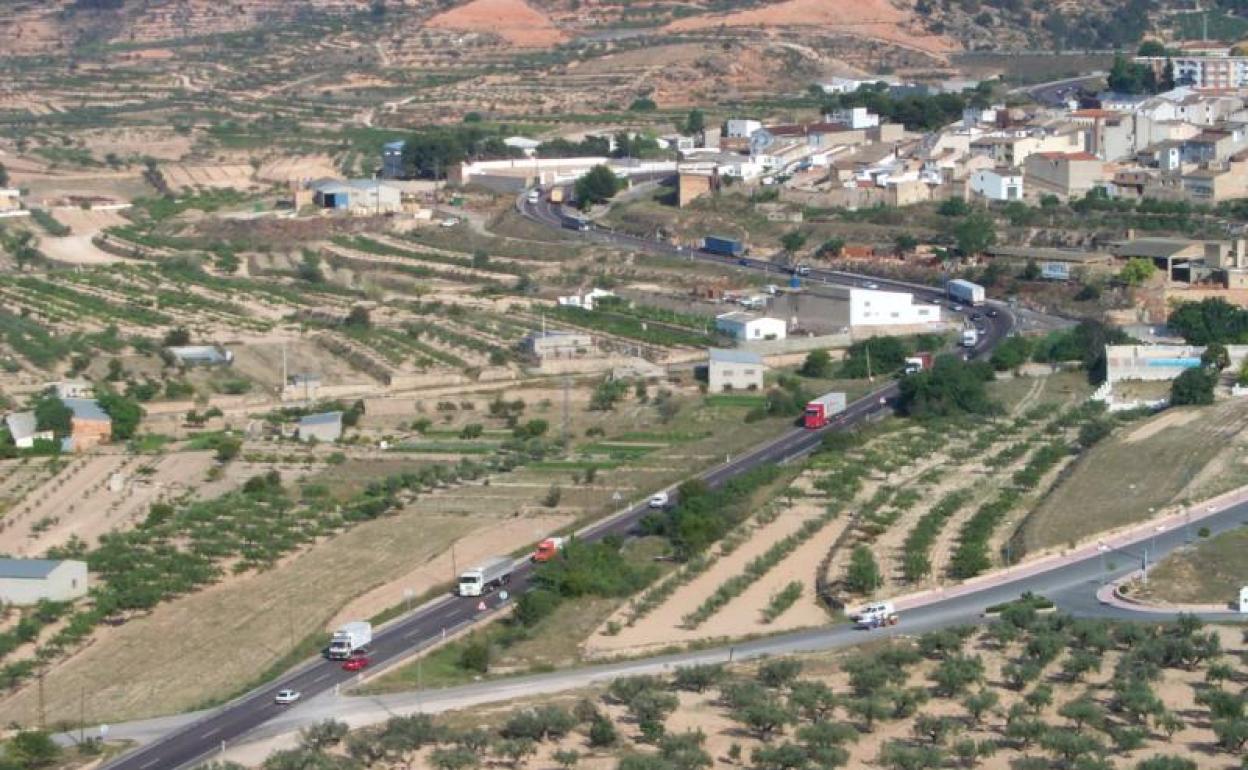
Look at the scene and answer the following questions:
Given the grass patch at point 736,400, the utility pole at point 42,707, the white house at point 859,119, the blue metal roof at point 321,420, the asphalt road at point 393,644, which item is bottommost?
the utility pole at point 42,707

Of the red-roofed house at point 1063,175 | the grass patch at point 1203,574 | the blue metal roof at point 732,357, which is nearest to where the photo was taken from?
the grass patch at point 1203,574

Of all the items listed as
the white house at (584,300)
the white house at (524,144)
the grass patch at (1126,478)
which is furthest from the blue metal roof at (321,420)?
the white house at (524,144)

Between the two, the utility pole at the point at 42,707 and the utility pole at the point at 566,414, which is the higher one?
the utility pole at the point at 566,414

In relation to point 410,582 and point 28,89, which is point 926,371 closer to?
point 410,582

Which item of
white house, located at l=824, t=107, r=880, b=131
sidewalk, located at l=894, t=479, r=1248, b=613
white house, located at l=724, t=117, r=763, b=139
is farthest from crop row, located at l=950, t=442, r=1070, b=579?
white house, located at l=724, t=117, r=763, b=139

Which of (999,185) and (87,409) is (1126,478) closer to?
(87,409)

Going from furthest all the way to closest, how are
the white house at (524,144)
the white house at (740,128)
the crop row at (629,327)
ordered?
the white house at (524,144)
the white house at (740,128)
the crop row at (629,327)

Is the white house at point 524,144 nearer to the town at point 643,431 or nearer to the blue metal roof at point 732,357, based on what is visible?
the town at point 643,431
